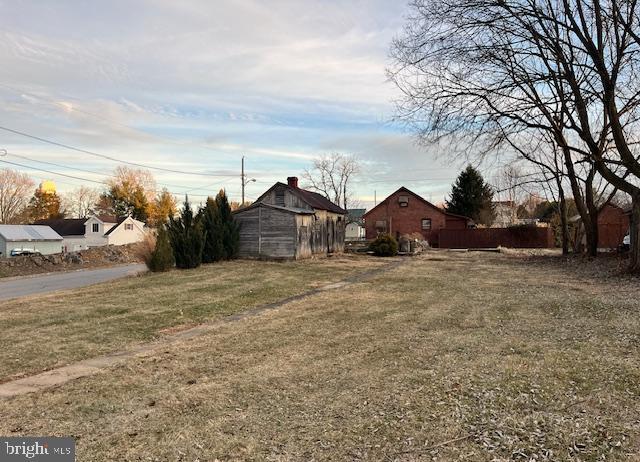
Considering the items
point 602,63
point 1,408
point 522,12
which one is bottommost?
point 1,408

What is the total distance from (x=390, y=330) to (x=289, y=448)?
440 cm

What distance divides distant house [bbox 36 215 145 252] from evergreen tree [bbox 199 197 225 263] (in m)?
38.8

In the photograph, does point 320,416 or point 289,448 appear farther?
point 320,416

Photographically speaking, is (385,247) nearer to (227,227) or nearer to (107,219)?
(227,227)

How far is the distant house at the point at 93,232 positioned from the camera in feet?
196

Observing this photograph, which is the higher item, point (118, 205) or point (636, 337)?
point (118, 205)

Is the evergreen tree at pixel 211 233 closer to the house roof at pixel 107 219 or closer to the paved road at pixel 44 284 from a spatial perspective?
the paved road at pixel 44 284

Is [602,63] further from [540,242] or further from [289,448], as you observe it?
[540,242]

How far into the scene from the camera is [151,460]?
328 centimetres

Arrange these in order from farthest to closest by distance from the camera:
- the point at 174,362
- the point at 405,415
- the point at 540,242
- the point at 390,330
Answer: the point at 540,242, the point at 390,330, the point at 174,362, the point at 405,415

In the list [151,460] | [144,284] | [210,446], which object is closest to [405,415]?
[210,446]

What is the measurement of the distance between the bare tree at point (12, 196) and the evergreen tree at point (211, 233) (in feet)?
193
